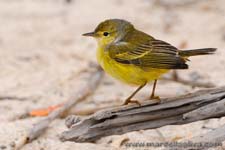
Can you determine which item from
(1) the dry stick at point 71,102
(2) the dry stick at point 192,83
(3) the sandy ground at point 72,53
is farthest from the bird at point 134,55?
(2) the dry stick at point 192,83

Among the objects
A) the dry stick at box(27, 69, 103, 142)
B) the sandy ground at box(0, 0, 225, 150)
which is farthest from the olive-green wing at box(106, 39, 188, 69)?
the dry stick at box(27, 69, 103, 142)

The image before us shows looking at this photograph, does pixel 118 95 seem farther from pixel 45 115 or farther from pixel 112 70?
pixel 112 70

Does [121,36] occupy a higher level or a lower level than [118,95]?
higher

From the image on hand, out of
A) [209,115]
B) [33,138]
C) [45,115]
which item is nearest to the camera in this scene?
[209,115]

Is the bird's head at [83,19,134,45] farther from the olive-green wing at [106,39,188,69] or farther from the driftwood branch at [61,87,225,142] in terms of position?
the driftwood branch at [61,87,225,142]

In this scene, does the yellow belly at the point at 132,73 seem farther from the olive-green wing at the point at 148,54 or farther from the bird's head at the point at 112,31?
the bird's head at the point at 112,31

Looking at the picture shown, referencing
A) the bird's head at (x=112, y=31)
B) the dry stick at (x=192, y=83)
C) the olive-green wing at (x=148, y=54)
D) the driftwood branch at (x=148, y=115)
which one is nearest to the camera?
the driftwood branch at (x=148, y=115)

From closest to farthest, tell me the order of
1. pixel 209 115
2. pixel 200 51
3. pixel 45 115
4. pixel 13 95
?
pixel 209 115 → pixel 200 51 → pixel 45 115 → pixel 13 95

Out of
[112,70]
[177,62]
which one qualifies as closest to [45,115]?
[112,70]
